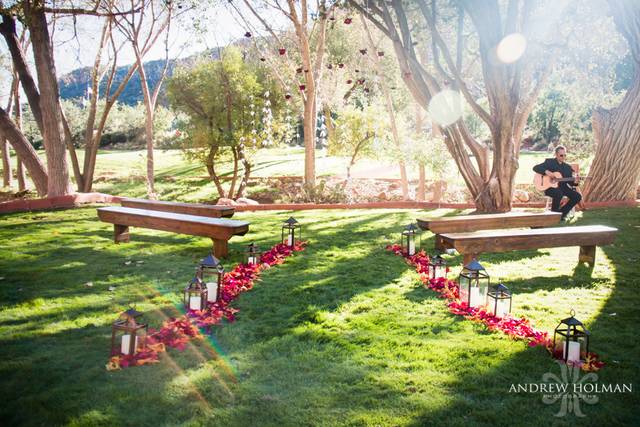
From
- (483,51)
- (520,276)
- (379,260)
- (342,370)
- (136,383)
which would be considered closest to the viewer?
(136,383)

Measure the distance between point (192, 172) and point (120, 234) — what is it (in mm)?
18647

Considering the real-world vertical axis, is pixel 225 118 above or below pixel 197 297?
above

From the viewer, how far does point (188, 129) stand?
1758cm

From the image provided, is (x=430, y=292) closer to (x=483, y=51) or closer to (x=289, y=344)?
(x=289, y=344)

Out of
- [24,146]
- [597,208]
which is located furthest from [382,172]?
[24,146]

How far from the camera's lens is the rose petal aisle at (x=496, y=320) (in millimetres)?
3634

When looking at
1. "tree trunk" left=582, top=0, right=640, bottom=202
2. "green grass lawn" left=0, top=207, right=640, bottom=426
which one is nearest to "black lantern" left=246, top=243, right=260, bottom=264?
"green grass lawn" left=0, top=207, right=640, bottom=426

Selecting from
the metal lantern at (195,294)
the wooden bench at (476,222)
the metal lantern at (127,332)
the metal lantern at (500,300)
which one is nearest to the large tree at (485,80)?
the wooden bench at (476,222)

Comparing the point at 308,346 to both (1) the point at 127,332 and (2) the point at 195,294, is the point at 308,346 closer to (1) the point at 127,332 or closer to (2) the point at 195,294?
(2) the point at 195,294

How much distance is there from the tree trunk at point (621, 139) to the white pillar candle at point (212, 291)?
32.3ft

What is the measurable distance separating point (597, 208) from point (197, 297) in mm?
9443

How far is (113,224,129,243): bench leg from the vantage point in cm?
745

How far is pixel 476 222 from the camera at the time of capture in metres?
7.04

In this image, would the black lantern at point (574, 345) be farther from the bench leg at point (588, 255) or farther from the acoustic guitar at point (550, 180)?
the acoustic guitar at point (550, 180)
